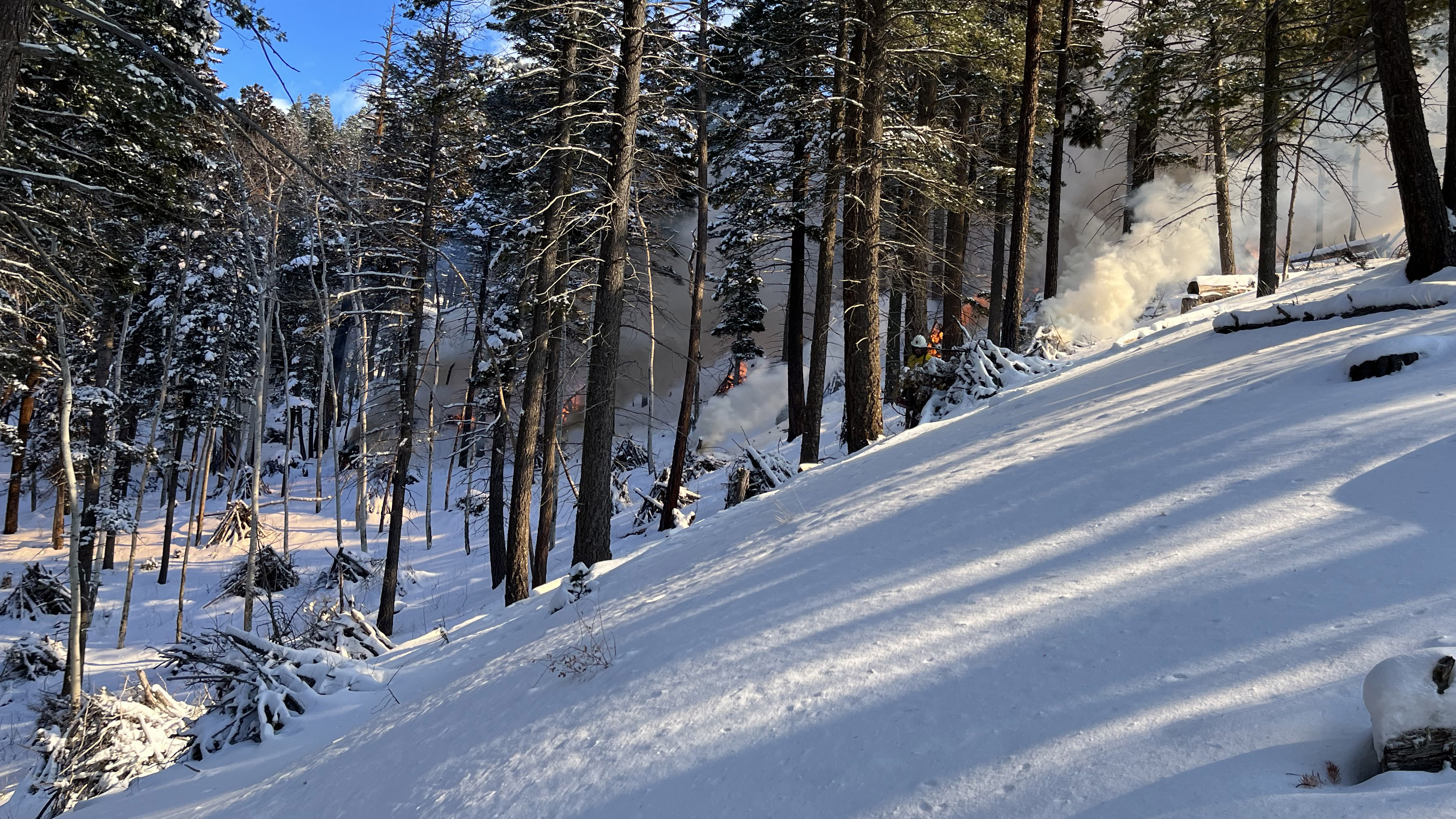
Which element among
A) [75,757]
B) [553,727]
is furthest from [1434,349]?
[75,757]

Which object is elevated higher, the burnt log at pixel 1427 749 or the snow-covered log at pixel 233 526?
the burnt log at pixel 1427 749

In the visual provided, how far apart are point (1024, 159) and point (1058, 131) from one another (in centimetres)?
492

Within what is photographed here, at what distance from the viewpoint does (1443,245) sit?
719 centimetres

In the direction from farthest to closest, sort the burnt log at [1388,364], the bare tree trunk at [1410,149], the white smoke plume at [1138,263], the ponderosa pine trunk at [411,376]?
the white smoke plume at [1138,263]
the ponderosa pine trunk at [411,376]
the bare tree trunk at [1410,149]
the burnt log at [1388,364]

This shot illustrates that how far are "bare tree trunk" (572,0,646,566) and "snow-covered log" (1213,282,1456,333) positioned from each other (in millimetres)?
6900

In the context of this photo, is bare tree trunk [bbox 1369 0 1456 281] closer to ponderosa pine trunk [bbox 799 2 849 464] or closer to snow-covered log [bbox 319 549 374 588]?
ponderosa pine trunk [bbox 799 2 849 464]

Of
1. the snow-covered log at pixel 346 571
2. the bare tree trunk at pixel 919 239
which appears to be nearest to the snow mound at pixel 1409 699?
the bare tree trunk at pixel 919 239

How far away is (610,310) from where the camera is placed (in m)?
9.97

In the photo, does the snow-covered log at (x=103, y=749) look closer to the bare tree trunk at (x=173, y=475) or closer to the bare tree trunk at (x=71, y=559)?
the bare tree trunk at (x=71, y=559)

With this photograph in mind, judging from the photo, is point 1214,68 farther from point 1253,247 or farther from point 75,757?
point 1253,247

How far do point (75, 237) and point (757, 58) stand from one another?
9.12 metres

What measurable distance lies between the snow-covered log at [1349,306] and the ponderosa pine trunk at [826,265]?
18.5 feet

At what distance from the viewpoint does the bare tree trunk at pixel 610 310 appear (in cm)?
970

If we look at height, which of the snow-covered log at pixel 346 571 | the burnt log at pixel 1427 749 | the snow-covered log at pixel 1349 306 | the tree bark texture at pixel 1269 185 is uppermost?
the tree bark texture at pixel 1269 185
